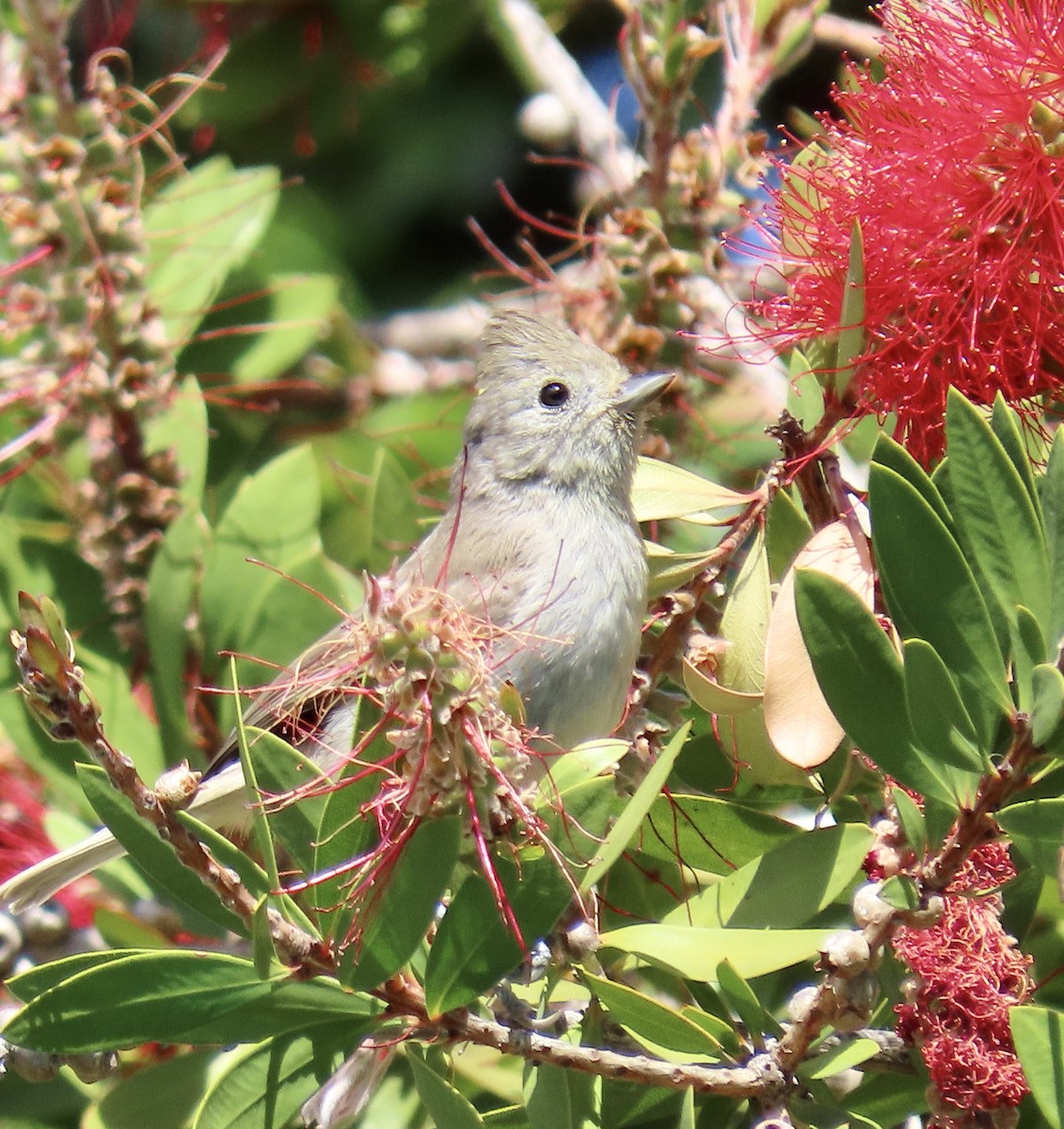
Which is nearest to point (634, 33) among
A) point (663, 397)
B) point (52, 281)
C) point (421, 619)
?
point (663, 397)

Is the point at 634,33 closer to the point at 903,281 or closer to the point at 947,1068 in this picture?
the point at 903,281

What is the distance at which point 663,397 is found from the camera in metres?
3.64

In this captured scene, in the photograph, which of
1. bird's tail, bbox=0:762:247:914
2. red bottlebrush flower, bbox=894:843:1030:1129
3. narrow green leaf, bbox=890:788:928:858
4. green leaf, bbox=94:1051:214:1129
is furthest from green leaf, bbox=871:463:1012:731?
green leaf, bbox=94:1051:214:1129

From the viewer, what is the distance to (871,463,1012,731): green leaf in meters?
1.75

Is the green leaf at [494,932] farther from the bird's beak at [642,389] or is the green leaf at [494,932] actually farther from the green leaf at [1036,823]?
the bird's beak at [642,389]

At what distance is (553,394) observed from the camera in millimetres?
3652

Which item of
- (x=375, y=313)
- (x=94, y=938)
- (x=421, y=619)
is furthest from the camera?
(x=375, y=313)

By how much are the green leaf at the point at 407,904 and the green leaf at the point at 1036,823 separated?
2.12 ft

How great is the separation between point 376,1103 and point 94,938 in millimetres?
962

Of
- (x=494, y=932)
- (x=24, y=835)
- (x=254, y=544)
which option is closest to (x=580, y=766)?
(x=494, y=932)

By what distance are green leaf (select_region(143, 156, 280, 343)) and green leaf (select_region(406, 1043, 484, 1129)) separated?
2310mm

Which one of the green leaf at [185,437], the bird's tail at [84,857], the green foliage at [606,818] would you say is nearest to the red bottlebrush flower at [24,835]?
the green foliage at [606,818]

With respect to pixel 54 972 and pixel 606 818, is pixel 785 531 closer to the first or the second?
pixel 606 818

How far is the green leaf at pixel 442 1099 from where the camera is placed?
1809 mm
